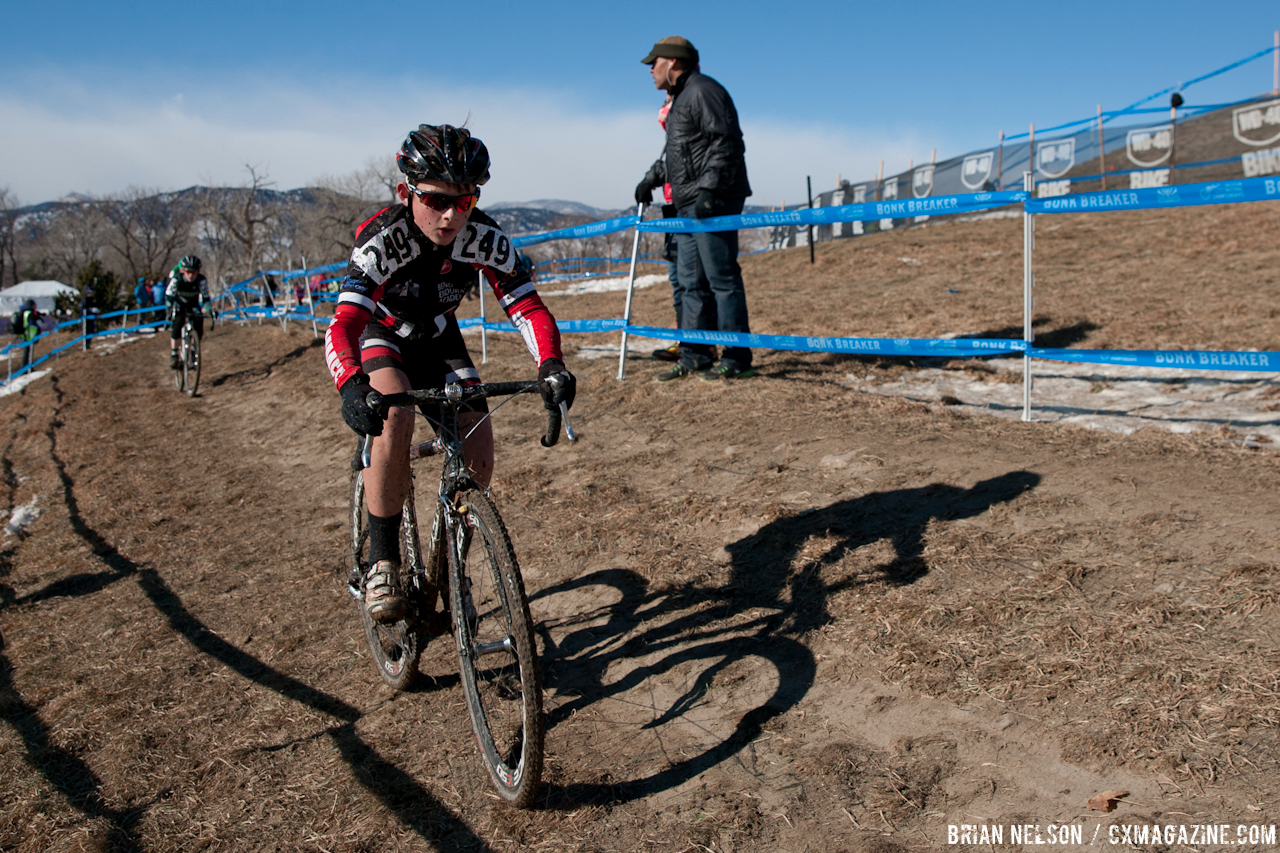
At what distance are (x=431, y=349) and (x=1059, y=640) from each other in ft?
9.62

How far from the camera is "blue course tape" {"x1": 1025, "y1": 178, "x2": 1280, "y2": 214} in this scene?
457cm

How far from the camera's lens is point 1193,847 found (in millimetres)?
2141

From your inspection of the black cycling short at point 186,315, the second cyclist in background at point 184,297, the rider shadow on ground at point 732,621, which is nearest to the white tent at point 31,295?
the second cyclist in background at point 184,297

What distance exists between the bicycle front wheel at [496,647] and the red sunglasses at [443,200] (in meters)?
1.18

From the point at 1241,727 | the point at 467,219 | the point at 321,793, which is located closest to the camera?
the point at 1241,727

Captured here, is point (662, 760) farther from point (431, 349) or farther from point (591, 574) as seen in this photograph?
point (431, 349)

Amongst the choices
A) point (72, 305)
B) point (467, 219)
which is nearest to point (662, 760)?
point (467, 219)

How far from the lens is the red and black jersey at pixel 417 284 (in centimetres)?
319

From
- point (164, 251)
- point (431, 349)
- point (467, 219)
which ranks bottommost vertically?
point (431, 349)

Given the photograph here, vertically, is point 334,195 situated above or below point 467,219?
above

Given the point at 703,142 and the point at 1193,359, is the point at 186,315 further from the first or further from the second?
the point at 1193,359

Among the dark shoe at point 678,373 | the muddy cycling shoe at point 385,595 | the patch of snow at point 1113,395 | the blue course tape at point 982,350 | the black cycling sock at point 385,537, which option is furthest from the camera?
the dark shoe at point 678,373

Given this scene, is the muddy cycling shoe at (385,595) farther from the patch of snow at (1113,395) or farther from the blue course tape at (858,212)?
the patch of snow at (1113,395)

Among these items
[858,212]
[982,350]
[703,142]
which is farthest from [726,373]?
[982,350]
